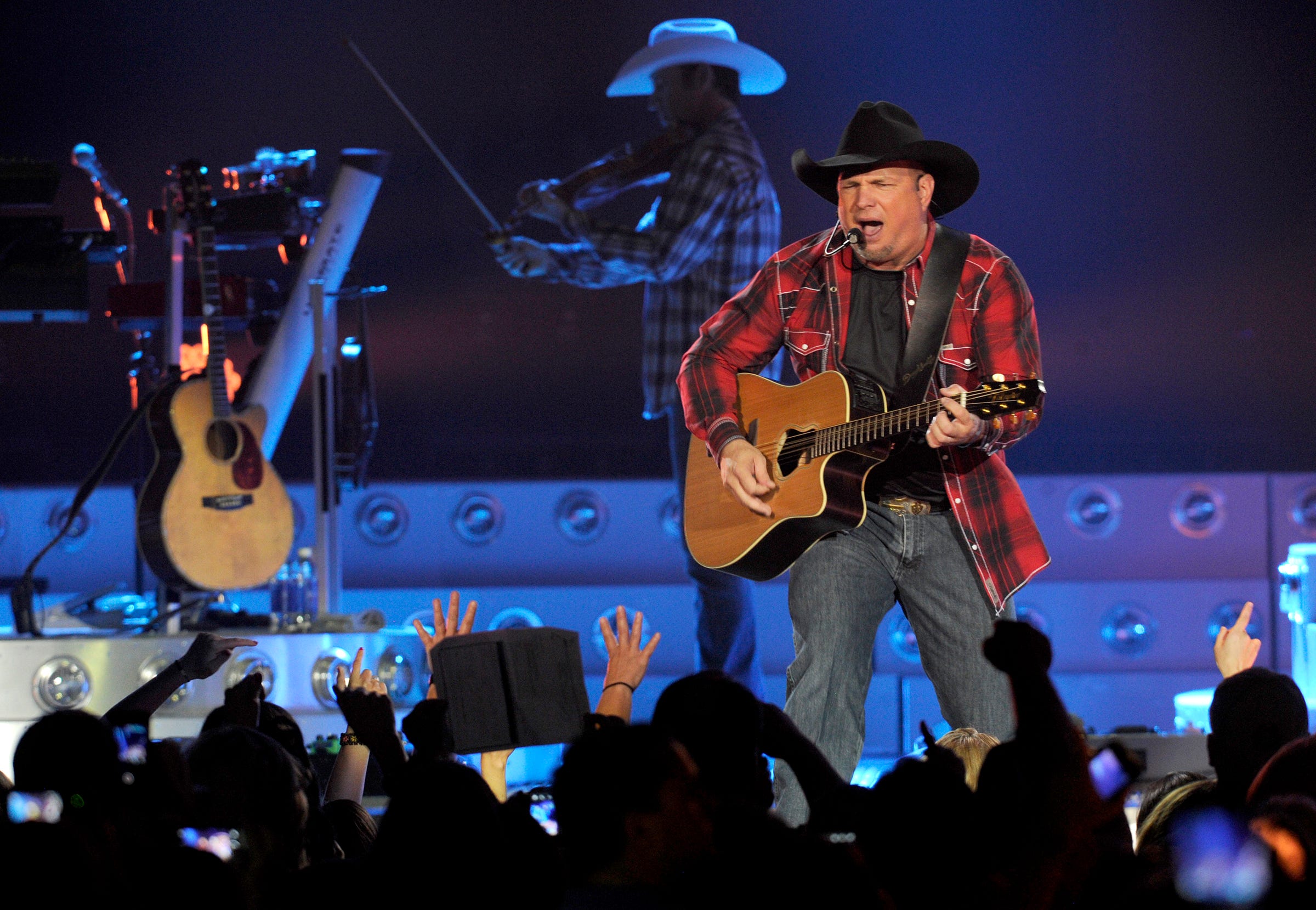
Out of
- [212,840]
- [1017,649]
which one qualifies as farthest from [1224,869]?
[212,840]

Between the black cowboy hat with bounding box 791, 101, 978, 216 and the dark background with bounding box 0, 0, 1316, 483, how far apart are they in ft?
11.4

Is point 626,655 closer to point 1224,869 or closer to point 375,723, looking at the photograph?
point 375,723

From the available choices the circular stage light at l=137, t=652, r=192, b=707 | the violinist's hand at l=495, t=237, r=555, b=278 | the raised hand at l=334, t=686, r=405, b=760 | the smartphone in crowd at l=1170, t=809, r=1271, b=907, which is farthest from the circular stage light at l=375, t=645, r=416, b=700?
the smartphone in crowd at l=1170, t=809, r=1271, b=907

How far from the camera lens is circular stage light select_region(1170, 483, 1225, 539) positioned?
648 centimetres

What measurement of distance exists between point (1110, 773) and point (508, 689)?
1.40m

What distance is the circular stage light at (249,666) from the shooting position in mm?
5246

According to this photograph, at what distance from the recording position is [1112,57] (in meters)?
6.93

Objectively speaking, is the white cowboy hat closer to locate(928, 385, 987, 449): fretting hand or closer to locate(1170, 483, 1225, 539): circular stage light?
locate(1170, 483, 1225, 539): circular stage light

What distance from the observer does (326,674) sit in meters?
5.30

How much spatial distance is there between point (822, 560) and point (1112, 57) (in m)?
4.48

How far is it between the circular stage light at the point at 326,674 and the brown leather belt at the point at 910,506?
8.40ft

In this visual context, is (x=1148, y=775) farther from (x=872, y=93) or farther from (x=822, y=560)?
(x=872, y=93)

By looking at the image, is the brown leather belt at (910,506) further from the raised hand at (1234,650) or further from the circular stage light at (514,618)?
the circular stage light at (514,618)

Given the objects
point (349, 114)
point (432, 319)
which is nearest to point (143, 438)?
point (432, 319)
